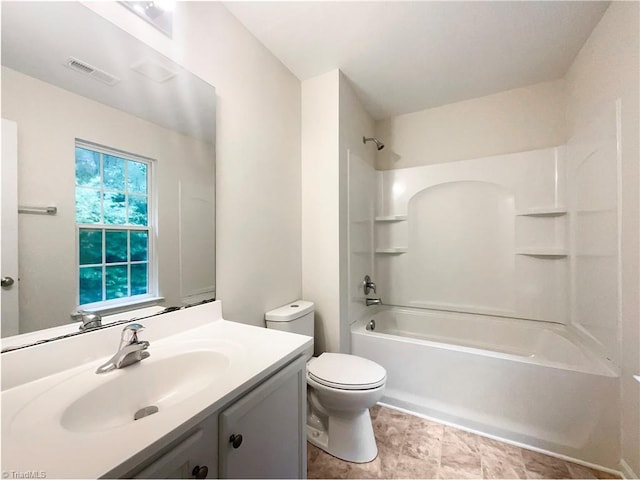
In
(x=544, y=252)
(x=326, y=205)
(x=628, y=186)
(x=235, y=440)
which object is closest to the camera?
(x=235, y=440)

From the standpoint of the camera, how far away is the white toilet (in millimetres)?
1399

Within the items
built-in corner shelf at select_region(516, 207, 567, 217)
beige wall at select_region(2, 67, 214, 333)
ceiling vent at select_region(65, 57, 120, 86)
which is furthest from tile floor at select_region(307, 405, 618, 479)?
ceiling vent at select_region(65, 57, 120, 86)

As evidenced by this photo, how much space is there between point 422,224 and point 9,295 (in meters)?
2.71

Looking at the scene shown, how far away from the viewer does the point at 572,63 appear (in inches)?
74.8

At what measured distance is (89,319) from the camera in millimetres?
910

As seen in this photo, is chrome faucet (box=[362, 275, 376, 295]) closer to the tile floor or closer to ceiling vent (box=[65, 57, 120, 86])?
the tile floor

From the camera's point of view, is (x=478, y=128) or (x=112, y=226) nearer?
(x=112, y=226)

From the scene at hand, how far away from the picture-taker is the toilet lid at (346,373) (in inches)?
55.1

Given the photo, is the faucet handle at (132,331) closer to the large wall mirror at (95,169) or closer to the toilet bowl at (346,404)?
the large wall mirror at (95,169)

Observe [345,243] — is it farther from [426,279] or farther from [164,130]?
[164,130]

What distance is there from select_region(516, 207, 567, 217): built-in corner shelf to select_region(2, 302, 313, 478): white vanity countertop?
2.17 meters

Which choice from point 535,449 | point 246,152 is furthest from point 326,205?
point 535,449

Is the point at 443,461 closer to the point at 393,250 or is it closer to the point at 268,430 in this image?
the point at 268,430

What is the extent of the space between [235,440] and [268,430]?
0.17 metres
